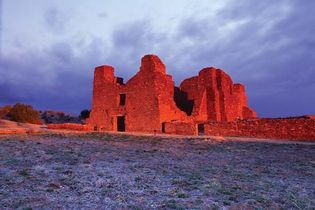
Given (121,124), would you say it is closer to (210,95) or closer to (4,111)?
(210,95)

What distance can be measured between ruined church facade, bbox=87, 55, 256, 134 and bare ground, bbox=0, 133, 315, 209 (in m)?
9.47

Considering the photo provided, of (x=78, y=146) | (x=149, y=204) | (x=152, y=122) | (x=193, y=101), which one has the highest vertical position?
(x=193, y=101)

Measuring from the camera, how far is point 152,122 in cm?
2239

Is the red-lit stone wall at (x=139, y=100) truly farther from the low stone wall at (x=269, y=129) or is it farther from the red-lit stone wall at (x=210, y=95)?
the low stone wall at (x=269, y=129)

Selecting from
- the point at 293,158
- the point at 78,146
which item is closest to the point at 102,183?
the point at 78,146

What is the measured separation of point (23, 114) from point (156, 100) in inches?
724

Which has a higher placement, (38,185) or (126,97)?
(126,97)

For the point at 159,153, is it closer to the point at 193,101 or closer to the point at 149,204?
the point at 149,204

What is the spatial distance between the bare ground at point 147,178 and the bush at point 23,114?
69.4ft

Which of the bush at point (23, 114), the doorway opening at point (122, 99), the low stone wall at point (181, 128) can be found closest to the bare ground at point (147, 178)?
the low stone wall at point (181, 128)

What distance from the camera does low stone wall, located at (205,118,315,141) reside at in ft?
61.1

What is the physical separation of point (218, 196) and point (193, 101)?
20966 millimetres

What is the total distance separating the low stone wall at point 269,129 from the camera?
18.6m

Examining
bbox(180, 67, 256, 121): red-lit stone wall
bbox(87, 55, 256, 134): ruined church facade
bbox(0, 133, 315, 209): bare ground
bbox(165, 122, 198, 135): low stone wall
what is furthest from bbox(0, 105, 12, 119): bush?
bbox(0, 133, 315, 209): bare ground
